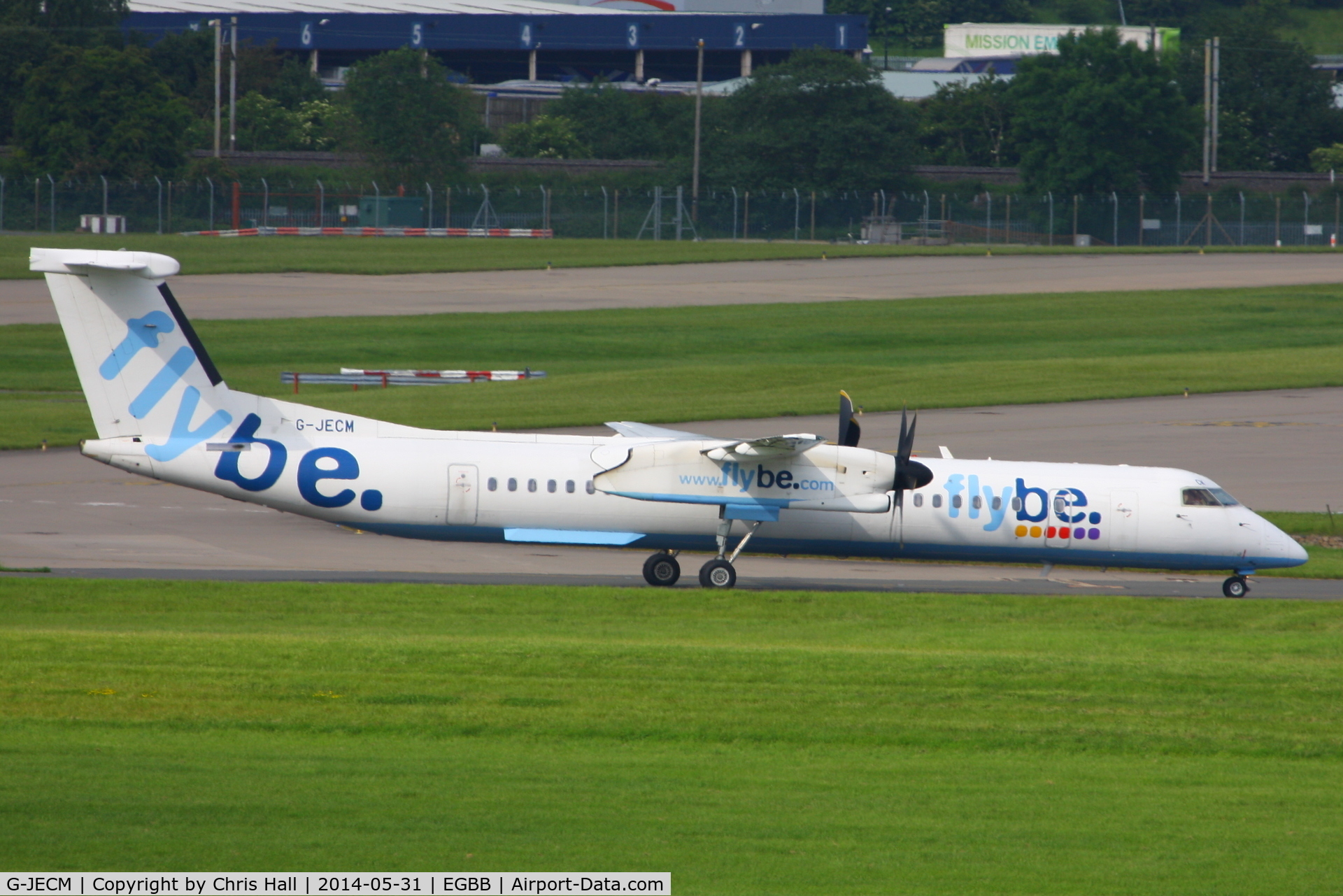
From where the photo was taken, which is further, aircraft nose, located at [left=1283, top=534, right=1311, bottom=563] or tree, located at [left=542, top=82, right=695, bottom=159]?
tree, located at [left=542, top=82, right=695, bottom=159]

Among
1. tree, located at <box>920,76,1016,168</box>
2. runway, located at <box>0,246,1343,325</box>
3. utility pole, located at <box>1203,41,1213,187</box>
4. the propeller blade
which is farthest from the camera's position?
tree, located at <box>920,76,1016,168</box>

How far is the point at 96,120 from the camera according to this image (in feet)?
311

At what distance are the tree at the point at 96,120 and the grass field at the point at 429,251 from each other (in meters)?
9.41

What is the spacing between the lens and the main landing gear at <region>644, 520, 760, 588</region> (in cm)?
2530

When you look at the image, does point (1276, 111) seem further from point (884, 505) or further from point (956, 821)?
point (956, 821)

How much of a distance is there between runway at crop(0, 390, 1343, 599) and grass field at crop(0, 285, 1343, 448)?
587 cm

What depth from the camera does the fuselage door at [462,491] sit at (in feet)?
84.2

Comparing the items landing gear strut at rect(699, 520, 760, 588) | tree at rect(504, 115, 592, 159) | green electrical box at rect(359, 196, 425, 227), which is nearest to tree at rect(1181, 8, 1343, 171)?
tree at rect(504, 115, 592, 159)

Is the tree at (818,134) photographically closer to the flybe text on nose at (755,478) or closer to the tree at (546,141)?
the tree at (546,141)

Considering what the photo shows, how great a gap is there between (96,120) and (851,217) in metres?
47.3

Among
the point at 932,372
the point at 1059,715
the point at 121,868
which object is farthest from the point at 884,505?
the point at 932,372

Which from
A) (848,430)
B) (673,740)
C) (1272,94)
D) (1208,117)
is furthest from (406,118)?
(673,740)

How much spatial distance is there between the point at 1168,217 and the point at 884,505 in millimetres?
76088

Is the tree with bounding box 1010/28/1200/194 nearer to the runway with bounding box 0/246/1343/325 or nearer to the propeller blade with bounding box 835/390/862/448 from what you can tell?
the runway with bounding box 0/246/1343/325
